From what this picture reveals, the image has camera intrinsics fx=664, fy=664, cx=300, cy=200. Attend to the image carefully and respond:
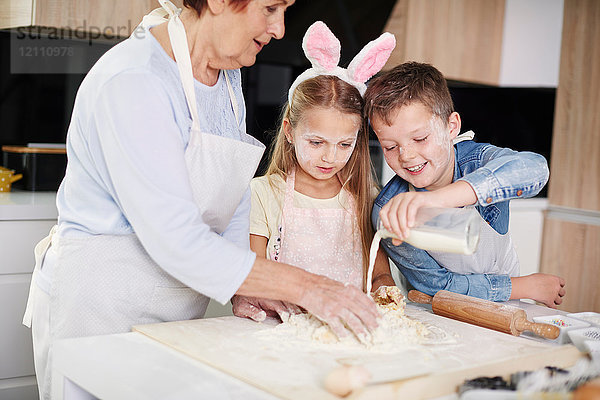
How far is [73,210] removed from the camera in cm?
118

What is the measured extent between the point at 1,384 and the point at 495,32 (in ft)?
8.60

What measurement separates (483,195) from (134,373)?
726 mm

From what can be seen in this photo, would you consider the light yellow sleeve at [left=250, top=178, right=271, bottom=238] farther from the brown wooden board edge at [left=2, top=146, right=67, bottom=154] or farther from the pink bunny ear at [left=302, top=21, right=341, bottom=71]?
the brown wooden board edge at [left=2, top=146, right=67, bottom=154]

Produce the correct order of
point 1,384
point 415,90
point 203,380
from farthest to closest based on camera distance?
point 1,384 → point 415,90 → point 203,380

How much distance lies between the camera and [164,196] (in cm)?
102

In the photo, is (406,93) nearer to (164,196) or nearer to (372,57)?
(372,57)

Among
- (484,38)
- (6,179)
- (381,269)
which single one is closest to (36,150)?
(6,179)

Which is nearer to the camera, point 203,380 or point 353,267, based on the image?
point 203,380

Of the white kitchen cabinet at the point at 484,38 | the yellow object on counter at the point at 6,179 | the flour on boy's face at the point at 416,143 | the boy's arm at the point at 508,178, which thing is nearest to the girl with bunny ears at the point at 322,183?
the flour on boy's face at the point at 416,143

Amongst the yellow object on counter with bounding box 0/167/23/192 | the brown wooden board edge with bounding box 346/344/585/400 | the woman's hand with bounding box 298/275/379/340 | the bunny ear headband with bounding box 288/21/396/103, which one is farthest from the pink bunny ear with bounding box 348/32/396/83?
the yellow object on counter with bounding box 0/167/23/192

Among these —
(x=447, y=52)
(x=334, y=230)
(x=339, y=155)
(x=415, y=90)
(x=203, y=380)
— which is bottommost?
(x=203, y=380)

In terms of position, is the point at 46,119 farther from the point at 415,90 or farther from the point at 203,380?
the point at 203,380

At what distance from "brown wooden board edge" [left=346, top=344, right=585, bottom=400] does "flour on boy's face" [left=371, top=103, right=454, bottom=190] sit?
1.68 feet

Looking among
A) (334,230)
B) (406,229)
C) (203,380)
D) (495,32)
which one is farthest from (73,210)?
(495,32)
